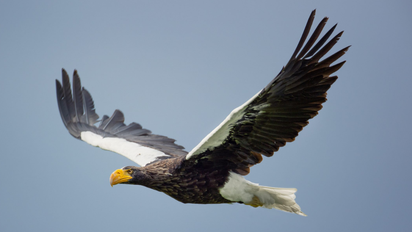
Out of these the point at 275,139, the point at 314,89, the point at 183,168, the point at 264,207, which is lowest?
the point at 264,207

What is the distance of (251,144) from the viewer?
Answer: 412cm

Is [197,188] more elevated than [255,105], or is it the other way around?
[255,105]

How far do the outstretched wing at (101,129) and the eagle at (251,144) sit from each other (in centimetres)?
35

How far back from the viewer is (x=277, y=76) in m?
3.67

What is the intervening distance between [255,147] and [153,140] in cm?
237

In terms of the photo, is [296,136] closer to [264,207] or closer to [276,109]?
[276,109]

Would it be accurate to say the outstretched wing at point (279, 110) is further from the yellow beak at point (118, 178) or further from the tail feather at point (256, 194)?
the yellow beak at point (118, 178)

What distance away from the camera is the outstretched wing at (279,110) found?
3635 millimetres

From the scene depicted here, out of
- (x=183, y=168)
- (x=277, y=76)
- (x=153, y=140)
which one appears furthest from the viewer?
(x=153, y=140)

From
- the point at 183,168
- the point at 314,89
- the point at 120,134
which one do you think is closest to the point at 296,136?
the point at 314,89

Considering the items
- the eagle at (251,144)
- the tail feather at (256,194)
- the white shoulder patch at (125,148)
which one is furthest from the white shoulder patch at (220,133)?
the white shoulder patch at (125,148)

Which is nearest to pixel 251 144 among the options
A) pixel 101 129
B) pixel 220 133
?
pixel 220 133

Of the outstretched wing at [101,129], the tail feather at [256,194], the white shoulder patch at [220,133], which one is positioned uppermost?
the outstretched wing at [101,129]

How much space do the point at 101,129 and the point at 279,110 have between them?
3.32 meters
